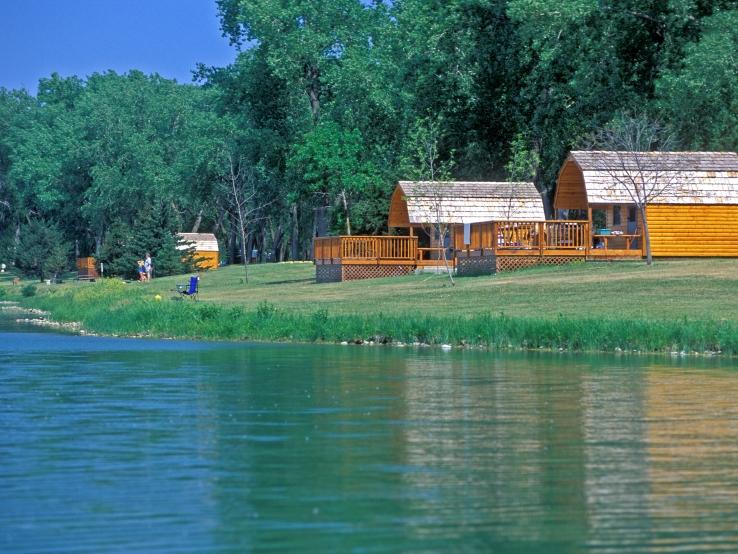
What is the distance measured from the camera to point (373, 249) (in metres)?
66.9

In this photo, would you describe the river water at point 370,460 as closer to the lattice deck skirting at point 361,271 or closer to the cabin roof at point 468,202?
the lattice deck skirting at point 361,271

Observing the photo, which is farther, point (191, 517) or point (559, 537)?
point (191, 517)

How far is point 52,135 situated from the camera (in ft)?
455

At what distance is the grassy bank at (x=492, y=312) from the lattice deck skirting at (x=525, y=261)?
6.87ft

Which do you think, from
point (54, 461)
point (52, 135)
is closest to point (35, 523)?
point (54, 461)

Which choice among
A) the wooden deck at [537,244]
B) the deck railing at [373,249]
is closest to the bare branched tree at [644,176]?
the wooden deck at [537,244]

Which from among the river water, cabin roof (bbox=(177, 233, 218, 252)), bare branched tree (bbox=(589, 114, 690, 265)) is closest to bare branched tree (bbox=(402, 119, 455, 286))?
bare branched tree (bbox=(589, 114, 690, 265))

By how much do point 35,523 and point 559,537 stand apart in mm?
4344

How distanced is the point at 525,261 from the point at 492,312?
16.9 meters

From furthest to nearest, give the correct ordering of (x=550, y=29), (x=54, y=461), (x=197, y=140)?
(x=197, y=140), (x=550, y=29), (x=54, y=461)

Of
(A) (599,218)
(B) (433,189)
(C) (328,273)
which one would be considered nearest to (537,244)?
(B) (433,189)

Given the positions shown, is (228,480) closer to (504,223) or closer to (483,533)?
(483,533)

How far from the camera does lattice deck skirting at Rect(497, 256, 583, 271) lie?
5788 cm

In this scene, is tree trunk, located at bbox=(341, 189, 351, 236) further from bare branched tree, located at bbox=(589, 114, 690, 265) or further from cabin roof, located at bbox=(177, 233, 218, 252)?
bare branched tree, located at bbox=(589, 114, 690, 265)
